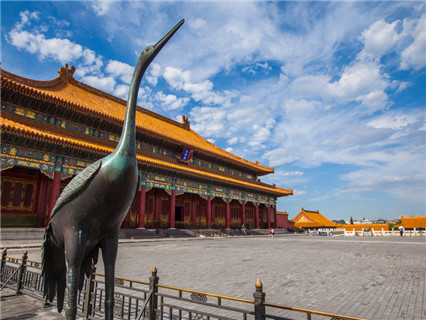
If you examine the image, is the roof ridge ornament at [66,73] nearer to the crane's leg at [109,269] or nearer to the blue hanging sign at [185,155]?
the blue hanging sign at [185,155]

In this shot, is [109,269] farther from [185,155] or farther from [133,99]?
[185,155]

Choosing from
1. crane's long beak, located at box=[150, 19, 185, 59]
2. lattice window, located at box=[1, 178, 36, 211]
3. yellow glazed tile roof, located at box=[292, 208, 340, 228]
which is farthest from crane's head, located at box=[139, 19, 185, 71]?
yellow glazed tile roof, located at box=[292, 208, 340, 228]

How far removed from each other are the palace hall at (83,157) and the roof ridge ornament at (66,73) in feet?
0.23

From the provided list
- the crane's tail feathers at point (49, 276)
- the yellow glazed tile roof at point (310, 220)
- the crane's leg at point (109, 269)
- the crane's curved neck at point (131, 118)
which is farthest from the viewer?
the yellow glazed tile roof at point (310, 220)

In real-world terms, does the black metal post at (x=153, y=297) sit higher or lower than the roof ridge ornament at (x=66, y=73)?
lower

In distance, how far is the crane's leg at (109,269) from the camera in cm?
273

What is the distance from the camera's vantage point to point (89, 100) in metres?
20.4

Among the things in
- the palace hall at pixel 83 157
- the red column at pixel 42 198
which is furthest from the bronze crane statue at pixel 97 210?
the red column at pixel 42 198

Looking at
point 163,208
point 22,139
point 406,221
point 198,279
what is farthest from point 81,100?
point 406,221

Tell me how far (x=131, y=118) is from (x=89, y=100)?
19930 mm

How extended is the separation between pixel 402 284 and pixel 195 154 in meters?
21.3

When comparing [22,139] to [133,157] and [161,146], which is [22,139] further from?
[133,157]

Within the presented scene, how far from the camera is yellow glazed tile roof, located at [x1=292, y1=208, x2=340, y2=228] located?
45.6 m

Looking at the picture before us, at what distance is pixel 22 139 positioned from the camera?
12945 mm
